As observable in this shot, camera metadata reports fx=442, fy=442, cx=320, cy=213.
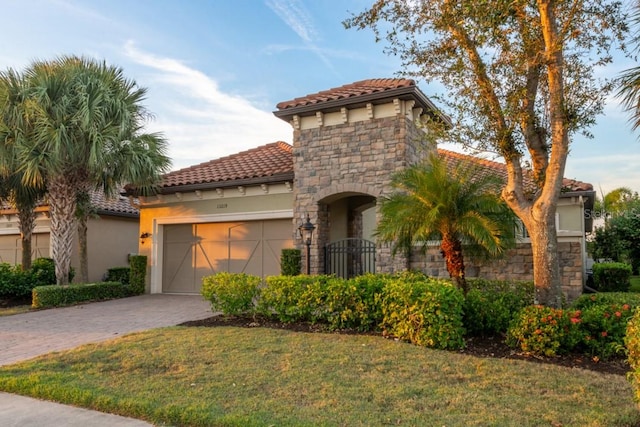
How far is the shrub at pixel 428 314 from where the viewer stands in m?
6.36

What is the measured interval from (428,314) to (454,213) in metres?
2.22

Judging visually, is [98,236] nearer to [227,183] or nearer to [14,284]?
[14,284]

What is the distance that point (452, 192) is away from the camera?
7.87 m

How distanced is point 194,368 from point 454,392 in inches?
121

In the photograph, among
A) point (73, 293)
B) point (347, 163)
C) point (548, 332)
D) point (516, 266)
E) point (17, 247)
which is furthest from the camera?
point (17, 247)

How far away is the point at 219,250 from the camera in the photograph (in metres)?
14.3

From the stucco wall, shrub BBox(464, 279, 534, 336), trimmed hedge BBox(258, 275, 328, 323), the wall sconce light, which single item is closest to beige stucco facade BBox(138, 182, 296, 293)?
the wall sconce light

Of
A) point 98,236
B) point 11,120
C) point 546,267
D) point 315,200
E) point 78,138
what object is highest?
point 11,120

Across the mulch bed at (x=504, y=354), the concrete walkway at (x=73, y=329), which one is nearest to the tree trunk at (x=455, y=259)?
the mulch bed at (x=504, y=354)

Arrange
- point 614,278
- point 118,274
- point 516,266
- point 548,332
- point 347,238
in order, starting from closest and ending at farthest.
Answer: point 548,332, point 516,266, point 347,238, point 614,278, point 118,274

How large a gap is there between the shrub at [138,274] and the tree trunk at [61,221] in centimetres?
217

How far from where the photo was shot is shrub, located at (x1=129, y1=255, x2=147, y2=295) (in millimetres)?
→ 14609

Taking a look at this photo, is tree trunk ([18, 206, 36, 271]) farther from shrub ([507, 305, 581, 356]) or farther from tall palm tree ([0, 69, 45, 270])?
shrub ([507, 305, 581, 356])

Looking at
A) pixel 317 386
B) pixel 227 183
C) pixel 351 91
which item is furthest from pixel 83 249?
pixel 317 386
